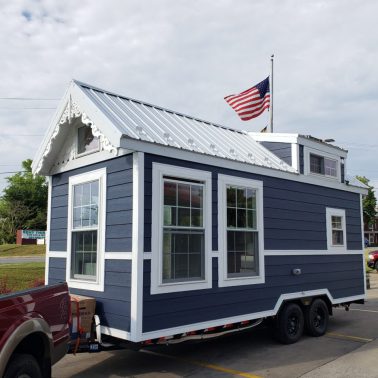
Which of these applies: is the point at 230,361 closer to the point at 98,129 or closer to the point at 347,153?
the point at 98,129

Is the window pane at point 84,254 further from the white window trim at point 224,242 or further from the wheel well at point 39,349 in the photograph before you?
the wheel well at point 39,349

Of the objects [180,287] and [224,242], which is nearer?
[180,287]

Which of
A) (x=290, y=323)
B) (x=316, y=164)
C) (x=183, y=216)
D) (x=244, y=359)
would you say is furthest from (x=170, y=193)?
(x=316, y=164)

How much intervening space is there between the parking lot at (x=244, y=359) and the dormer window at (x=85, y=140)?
3.40 m

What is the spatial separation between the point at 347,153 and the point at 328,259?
2.95 metres

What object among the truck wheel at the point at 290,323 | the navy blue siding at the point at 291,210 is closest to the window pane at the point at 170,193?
the navy blue siding at the point at 291,210

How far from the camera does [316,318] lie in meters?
8.91

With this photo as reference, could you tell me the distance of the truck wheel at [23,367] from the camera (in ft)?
13.6

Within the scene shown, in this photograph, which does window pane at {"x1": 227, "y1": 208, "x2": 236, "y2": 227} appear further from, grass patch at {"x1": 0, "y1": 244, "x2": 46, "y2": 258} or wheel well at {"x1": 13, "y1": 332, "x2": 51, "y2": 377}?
grass patch at {"x1": 0, "y1": 244, "x2": 46, "y2": 258}

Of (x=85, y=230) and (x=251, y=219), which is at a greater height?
(x=251, y=219)

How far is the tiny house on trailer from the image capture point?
602 centimetres

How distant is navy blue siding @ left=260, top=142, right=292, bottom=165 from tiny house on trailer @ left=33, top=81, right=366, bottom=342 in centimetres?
4

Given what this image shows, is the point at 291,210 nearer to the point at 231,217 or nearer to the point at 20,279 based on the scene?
the point at 231,217

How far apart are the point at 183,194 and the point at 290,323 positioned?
359cm
